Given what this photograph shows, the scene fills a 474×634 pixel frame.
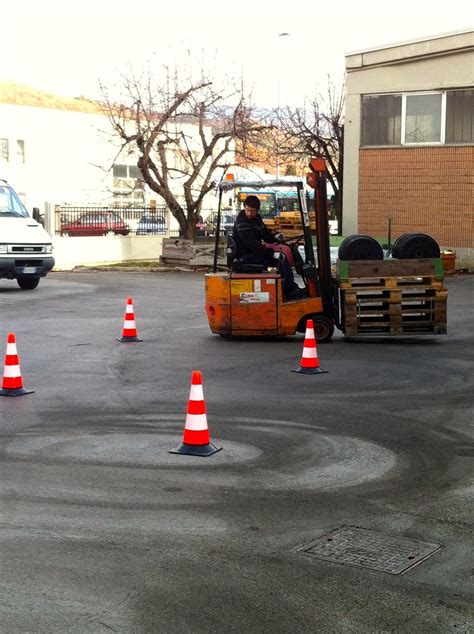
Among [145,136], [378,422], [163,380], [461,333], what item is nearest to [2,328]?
[163,380]

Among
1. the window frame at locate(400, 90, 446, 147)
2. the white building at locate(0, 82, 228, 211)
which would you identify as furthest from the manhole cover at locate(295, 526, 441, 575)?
the white building at locate(0, 82, 228, 211)

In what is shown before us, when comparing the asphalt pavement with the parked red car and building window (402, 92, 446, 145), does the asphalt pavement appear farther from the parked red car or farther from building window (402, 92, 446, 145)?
the parked red car

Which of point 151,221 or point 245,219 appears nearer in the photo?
point 245,219

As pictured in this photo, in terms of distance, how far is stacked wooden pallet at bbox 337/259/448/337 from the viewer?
15.5 m

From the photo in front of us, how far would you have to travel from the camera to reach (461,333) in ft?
55.9

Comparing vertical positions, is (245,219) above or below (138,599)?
above

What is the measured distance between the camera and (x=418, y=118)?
31.6 metres

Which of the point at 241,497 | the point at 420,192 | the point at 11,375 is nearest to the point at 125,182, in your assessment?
the point at 420,192

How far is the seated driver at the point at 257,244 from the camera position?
15.4 metres

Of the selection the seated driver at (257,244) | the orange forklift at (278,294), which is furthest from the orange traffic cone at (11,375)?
the seated driver at (257,244)

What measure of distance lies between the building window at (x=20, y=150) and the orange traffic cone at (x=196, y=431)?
5833 cm

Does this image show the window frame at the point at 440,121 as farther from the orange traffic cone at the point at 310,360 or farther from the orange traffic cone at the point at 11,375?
the orange traffic cone at the point at 11,375

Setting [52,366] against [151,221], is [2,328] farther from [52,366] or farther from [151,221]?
[151,221]

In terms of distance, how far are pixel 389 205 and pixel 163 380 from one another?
21007 mm
